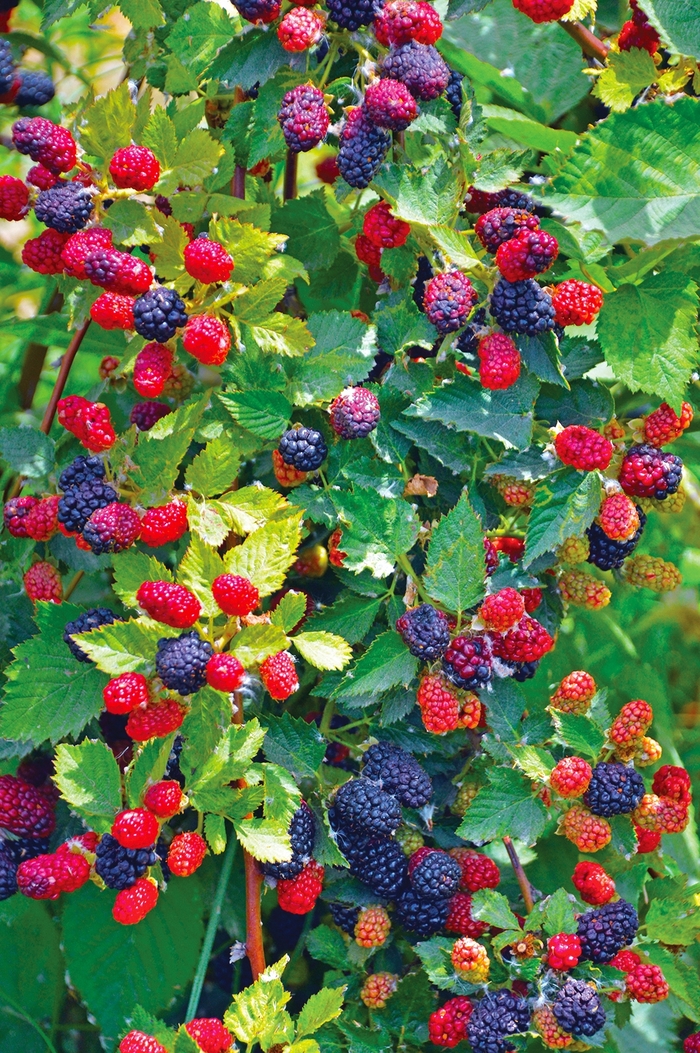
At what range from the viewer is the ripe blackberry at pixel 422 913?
105 centimetres

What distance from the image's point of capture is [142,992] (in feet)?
3.93

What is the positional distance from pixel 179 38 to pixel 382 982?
104 centimetres

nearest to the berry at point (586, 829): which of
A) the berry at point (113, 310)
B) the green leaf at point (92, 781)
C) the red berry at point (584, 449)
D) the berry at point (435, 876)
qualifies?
the berry at point (435, 876)

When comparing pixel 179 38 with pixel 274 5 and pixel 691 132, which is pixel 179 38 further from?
pixel 691 132

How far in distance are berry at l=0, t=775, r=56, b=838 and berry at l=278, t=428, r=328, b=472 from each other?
0.49 m

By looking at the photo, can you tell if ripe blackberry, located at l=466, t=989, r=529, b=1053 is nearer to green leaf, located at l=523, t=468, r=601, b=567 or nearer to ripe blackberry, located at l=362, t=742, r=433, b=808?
ripe blackberry, located at l=362, t=742, r=433, b=808

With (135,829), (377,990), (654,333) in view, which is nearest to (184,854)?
(135,829)

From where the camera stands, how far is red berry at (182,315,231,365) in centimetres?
104

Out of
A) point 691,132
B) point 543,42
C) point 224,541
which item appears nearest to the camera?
point 691,132

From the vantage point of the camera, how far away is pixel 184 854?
3.25ft

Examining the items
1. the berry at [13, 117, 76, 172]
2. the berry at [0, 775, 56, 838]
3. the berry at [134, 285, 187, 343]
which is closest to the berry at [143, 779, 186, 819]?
the berry at [0, 775, 56, 838]

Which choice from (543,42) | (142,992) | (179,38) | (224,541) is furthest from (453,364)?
(142,992)

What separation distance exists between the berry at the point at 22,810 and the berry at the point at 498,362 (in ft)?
2.25

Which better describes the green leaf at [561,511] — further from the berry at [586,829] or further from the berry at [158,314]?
the berry at [158,314]
